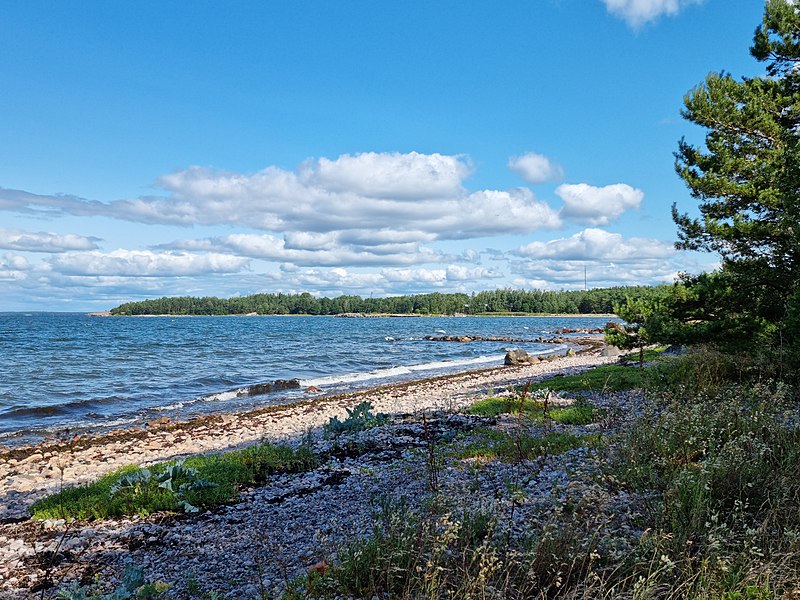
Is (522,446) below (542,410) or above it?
above

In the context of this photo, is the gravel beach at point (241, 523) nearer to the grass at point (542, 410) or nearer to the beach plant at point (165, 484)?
the beach plant at point (165, 484)

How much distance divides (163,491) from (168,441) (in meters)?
7.37

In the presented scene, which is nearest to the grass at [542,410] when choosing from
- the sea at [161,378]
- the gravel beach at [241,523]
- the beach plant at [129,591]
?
the gravel beach at [241,523]

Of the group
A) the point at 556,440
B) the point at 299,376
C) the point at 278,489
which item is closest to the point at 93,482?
the point at 278,489

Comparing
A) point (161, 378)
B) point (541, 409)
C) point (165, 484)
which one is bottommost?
point (161, 378)

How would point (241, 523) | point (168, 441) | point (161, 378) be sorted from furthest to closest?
1. point (161, 378)
2. point (168, 441)
3. point (241, 523)

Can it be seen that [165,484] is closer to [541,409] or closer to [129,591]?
[129,591]

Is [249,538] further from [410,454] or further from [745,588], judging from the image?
[745,588]

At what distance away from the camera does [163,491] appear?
8711 millimetres

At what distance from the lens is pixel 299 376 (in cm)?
3262

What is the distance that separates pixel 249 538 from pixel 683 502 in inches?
206

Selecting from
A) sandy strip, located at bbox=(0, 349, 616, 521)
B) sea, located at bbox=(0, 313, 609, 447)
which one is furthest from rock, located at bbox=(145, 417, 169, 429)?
Result: sea, located at bbox=(0, 313, 609, 447)

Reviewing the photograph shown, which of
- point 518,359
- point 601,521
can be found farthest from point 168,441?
point 518,359

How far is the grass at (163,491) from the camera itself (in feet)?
27.2
